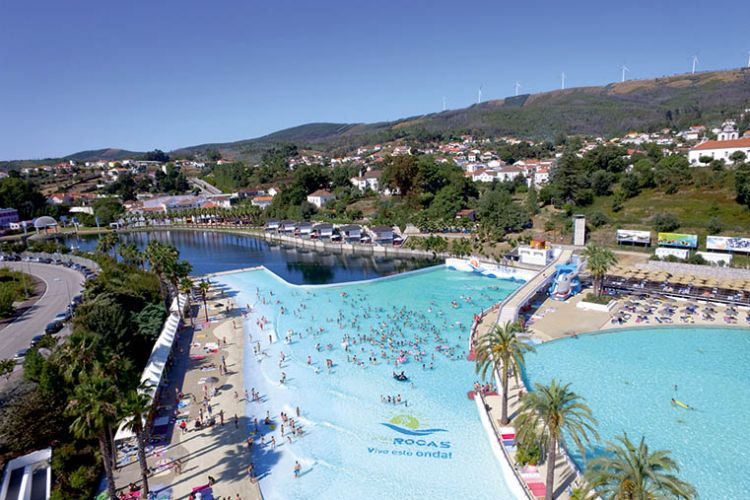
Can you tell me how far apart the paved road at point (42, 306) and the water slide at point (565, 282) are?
42889mm

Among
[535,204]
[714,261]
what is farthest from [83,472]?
[535,204]

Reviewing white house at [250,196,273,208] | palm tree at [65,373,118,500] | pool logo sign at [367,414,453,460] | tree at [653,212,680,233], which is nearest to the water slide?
tree at [653,212,680,233]

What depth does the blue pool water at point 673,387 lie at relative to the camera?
804 inches

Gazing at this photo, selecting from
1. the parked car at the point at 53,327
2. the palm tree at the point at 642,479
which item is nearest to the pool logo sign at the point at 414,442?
the palm tree at the point at 642,479

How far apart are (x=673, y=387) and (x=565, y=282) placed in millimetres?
16204

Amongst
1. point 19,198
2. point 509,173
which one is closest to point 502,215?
point 509,173

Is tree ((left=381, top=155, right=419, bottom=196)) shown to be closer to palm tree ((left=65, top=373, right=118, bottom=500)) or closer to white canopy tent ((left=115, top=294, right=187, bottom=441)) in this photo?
white canopy tent ((left=115, top=294, right=187, bottom=441))

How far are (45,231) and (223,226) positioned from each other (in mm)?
42677

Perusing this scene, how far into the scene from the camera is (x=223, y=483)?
63.9 ft

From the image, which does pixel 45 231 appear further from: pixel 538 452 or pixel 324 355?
pixel 538 452

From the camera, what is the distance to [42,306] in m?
39.6

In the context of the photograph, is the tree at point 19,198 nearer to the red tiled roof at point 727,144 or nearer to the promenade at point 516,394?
the promenade at point 516,394

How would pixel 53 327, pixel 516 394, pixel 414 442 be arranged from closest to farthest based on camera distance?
pixel 414 442
pixel 516 394
pixel 53 327

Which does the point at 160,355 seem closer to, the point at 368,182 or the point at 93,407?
the point at 93,407
